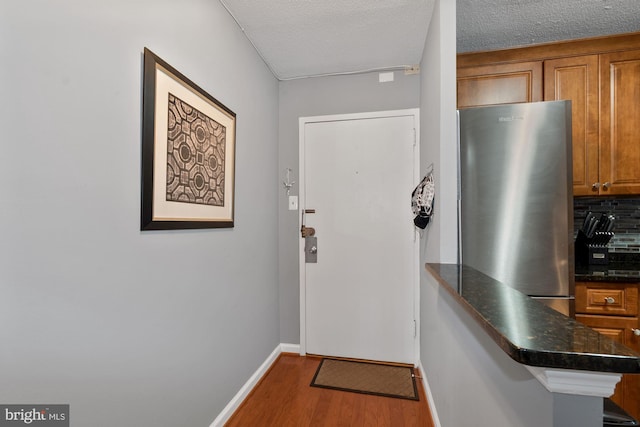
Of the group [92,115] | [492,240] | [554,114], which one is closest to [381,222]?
[492,240]

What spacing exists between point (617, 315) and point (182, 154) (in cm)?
251

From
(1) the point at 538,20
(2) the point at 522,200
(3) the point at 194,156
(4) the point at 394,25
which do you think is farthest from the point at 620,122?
(3) the point at 194,156

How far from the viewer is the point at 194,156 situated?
1.33 metres

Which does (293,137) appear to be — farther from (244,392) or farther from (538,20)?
(244,392)

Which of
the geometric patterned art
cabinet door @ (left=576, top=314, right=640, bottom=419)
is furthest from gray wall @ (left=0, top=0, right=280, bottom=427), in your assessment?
cabinet door @ (left=576, top=314, right=640, bottom=419)

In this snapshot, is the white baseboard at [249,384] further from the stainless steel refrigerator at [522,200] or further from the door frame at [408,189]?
the stainless steel refrigerator at [522,200]

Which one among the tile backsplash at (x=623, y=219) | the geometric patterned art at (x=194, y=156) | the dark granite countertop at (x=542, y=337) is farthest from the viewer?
the tile backsplash at (x=623, y=219)

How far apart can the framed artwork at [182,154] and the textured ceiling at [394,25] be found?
2.25 ft

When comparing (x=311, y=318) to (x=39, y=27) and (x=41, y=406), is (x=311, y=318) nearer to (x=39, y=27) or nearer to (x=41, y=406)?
(x=41, y=406)

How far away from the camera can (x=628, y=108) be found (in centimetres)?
180

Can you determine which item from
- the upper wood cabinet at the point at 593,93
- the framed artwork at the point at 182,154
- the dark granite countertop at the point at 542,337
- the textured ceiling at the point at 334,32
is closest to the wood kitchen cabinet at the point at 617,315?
the upper wood cabinet at the point at 593,93

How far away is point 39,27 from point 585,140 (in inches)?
110

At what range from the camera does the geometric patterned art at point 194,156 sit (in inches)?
47.3

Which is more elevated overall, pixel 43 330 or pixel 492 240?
pixel 492 240
